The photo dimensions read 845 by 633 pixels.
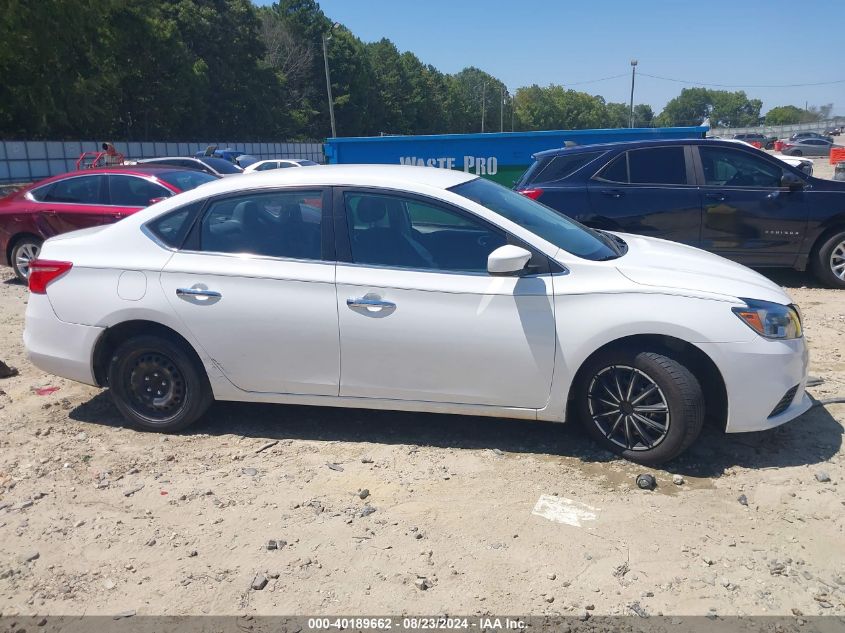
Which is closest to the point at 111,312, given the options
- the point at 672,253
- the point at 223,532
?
the point at 223,532

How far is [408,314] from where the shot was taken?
409cm

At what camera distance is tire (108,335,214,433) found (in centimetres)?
449

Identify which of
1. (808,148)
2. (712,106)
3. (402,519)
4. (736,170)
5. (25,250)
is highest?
(712,106)

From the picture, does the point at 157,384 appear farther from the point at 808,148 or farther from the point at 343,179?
the point at 808,148

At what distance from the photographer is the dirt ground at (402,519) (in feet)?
10.0

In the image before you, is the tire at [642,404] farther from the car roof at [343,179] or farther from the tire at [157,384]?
the tire at [157,384]

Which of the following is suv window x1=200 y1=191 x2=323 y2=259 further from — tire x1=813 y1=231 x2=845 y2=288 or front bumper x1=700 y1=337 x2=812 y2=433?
tire x1=813 y1=231 x2=845 y2=288

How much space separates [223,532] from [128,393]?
1535mm

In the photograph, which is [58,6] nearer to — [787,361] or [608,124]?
[787,361]

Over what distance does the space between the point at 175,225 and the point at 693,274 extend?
321 centimetres

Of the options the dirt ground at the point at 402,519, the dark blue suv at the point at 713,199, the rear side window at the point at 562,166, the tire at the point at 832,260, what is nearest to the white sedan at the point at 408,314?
the dirt ground at the point at 402,519

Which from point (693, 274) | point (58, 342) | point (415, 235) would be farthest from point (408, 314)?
point (58, 342)

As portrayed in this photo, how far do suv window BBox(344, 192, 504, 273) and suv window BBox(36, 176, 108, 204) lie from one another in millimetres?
5958

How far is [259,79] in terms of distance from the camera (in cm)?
5869
